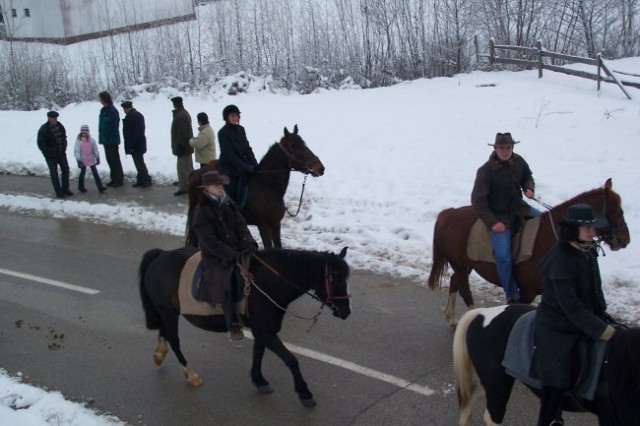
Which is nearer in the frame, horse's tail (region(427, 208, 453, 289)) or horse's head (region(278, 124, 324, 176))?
horse's tail (region(427, 208, 453, 289))

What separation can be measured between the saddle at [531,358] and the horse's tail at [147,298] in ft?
12.1

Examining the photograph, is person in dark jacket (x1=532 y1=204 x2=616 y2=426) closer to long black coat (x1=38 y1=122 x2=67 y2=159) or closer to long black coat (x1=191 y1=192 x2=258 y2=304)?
long black coat (x1=191 y1=192 x2=258 y2=304)

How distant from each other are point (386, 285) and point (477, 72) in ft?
51.9

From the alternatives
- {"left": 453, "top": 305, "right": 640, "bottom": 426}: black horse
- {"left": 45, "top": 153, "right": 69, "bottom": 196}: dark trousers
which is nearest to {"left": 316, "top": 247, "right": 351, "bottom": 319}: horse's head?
{"left": 453, "top": 305, "right": 640, "bottom": 426}: black horse

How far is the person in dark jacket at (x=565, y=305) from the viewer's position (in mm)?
3773

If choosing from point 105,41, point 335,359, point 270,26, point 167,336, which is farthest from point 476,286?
point 105,41

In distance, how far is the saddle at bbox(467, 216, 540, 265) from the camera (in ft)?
20.0

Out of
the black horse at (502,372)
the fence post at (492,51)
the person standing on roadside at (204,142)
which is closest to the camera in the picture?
the black horse at (502,372)

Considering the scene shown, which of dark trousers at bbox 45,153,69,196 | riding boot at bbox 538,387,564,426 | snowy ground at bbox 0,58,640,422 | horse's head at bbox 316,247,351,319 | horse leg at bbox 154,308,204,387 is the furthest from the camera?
dark trousers at bbox 45,153,69,196

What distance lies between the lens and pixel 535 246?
6078 millimetres

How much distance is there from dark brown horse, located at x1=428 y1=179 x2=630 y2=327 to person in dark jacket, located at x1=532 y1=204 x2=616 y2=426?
1.69 meters

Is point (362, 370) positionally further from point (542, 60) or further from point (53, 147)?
point (542, 60)

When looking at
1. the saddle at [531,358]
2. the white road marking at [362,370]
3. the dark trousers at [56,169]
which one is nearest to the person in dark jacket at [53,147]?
the dark trousers at [56,169]

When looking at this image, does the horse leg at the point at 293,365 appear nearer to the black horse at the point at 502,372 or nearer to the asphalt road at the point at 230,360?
the asphalt road at the point at 230,360
